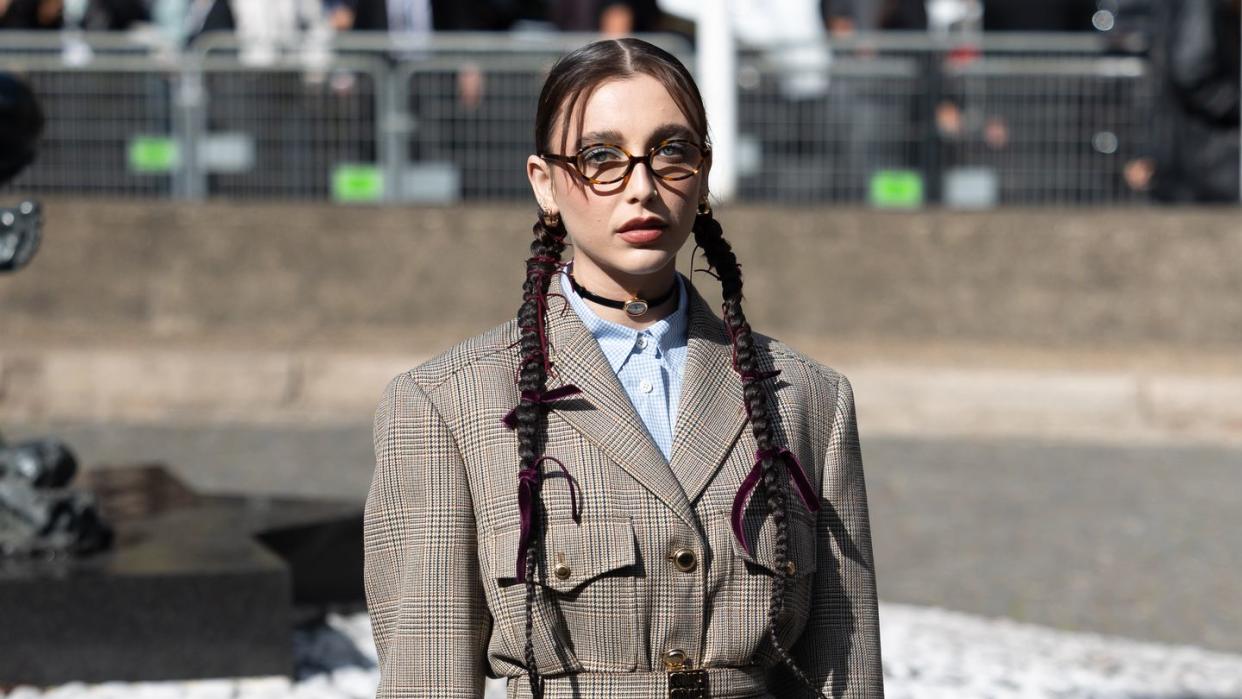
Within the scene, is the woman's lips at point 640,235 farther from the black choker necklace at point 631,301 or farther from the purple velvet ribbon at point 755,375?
the purple velvet ribbon at point 755,375

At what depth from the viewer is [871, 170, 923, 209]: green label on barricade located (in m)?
11.2

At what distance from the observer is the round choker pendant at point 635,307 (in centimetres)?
247

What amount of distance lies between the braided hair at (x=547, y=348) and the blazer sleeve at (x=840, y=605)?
0.12ft

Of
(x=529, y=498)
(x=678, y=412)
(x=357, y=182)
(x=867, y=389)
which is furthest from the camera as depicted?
(x=357, y=182)

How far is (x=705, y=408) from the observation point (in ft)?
8.09

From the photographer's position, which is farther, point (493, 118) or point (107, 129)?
→ point (107, 129)

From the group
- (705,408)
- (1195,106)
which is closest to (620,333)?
(705,408)

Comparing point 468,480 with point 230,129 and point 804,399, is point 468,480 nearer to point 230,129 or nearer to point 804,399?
point 804,399

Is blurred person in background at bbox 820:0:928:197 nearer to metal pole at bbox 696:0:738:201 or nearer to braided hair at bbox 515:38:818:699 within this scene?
metal pole at bbox 696:0:738:201

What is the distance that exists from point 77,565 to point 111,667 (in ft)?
1.00

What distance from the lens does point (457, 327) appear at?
11117mm

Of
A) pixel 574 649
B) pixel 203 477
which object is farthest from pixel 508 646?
pixel 203 477

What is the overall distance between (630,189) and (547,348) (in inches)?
10.0

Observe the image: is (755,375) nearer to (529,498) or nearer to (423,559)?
(529,498)
